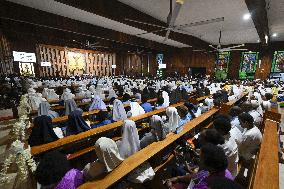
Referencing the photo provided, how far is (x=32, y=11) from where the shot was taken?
8078 millimetres

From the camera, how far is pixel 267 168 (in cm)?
245

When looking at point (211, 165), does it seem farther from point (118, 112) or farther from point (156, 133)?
point (118, 112)

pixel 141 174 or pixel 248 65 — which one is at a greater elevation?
pixel 248 65

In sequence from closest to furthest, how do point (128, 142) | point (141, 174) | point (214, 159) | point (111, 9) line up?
1. point (214, 159)
2. point (141, 174)
3. point (128, 142)
4. point (111, 9)

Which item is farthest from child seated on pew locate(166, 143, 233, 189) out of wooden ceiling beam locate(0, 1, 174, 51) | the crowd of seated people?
wooden ceiling beam locate(0, 1, 174, 51)

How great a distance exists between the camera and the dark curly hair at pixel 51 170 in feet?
7.31

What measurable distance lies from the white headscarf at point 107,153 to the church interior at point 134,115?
0.5 inches

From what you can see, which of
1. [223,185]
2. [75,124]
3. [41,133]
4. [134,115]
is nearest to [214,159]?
[223,185]

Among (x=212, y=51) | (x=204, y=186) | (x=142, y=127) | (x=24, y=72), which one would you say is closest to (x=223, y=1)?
(x=142, y=127)


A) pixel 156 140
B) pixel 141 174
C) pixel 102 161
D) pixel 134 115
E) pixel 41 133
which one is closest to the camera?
pixel 102 161

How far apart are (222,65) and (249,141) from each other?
19.2 metres

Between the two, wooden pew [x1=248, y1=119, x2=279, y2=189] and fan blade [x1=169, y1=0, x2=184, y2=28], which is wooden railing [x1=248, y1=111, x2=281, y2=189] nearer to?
wooden pew [x1=248, y1=119, x2=279, y2=189]

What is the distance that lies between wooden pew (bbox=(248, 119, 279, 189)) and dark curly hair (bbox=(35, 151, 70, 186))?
7.07ft

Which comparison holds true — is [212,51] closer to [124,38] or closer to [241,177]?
[124,38]
